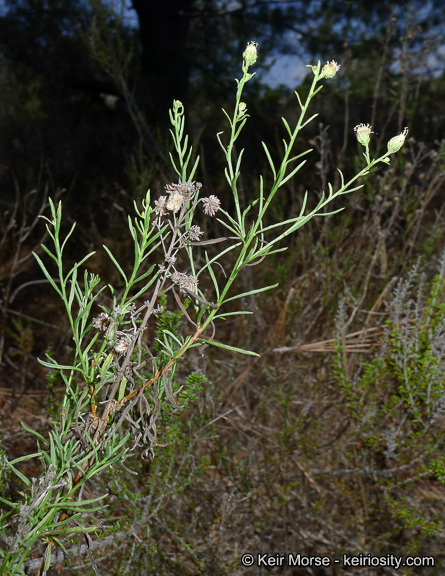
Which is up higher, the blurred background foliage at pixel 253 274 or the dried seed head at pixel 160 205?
the dried seed head at pixel 160 205

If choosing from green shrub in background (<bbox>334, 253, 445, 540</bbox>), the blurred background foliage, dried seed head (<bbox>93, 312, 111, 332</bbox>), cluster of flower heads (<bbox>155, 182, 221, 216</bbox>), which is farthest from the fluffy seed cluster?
green shrub in background (<bbox>334, 253, 445, 540</bbox>)

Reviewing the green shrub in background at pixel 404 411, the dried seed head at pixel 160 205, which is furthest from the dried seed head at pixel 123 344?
the green shrub in background at pixel 404 411

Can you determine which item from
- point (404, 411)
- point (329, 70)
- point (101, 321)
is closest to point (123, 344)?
point (101, 321)

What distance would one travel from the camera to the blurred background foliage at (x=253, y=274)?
1185 millimetres

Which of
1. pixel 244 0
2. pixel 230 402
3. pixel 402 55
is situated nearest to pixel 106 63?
pixel 402 55

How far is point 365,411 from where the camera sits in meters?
1.34

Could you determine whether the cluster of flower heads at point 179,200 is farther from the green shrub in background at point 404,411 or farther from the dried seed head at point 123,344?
the green shrub in background at point 404,411

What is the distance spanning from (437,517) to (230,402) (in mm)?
624

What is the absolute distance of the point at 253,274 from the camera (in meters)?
2.19

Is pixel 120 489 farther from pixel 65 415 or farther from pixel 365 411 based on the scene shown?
pixel 365 411

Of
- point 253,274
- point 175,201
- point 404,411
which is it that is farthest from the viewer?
point 253,274

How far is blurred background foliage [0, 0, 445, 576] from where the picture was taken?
1185mm

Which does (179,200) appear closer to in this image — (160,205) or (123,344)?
(160,205)

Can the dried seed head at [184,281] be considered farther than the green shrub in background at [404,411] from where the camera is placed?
No
